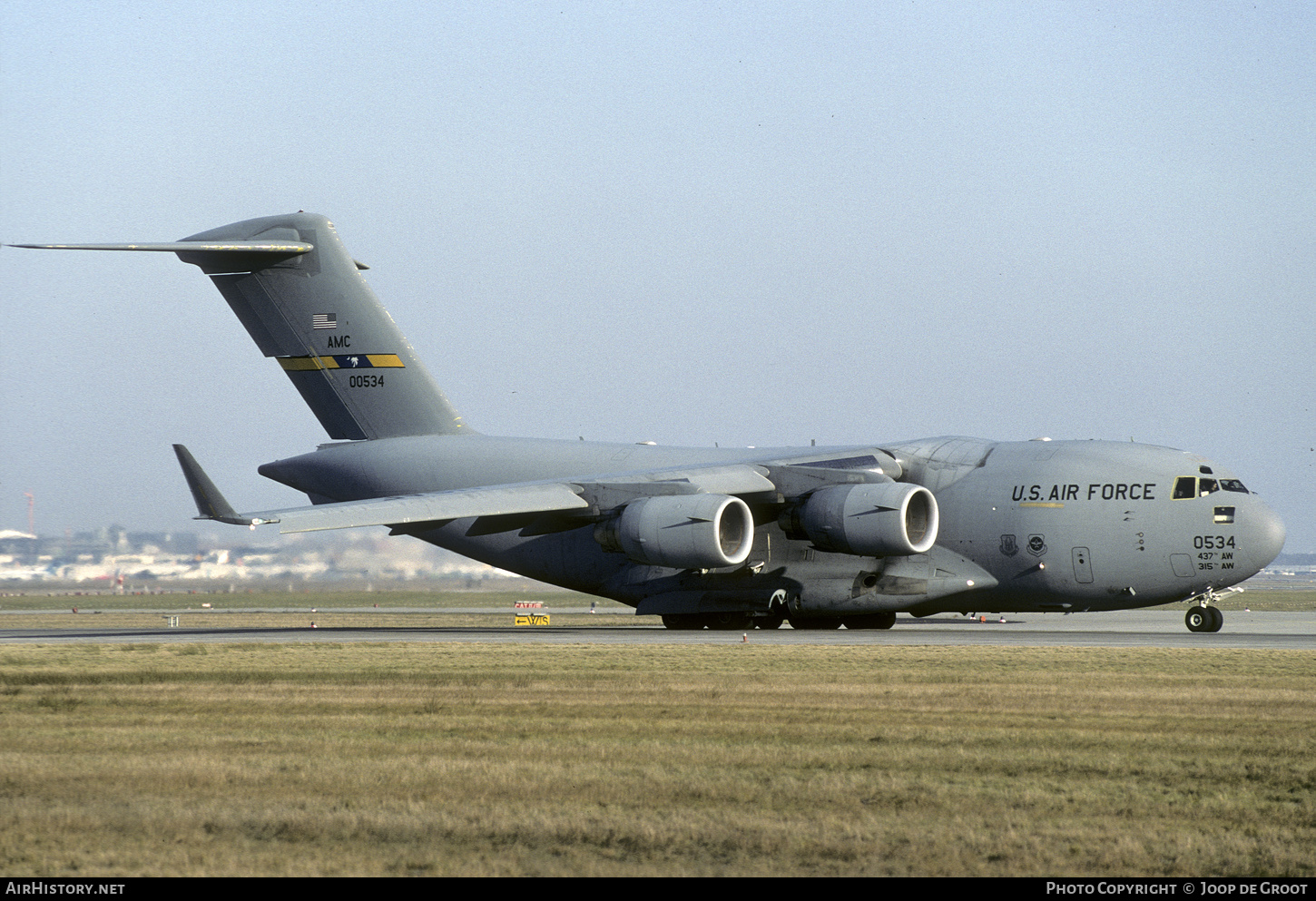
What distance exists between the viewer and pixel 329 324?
29.6m

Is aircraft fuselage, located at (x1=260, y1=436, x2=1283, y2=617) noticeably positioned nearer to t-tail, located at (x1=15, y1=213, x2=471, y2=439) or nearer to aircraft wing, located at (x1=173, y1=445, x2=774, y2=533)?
aircraft wing, located at (x1=173, y1=445, x2=774, y2=533)

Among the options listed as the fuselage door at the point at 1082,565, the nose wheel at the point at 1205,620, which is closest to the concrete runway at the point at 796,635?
the nose wheel at the point at 1205,620

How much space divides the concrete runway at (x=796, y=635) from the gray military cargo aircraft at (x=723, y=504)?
0.80 m

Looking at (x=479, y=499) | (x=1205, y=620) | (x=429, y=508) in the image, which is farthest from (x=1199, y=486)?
(x=429, y=508)

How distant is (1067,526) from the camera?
24656 mm

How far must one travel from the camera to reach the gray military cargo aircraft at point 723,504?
79.6 feet

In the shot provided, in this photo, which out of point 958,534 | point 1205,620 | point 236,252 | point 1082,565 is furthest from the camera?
point 236,252

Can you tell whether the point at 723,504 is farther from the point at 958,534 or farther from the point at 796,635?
the point at 958,534

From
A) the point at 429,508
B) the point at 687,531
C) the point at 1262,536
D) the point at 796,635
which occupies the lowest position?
the point at 796,635

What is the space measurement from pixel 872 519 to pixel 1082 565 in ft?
11.9

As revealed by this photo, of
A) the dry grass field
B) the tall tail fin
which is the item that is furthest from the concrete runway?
the dry grass field

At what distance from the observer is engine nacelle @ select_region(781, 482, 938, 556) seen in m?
24.3

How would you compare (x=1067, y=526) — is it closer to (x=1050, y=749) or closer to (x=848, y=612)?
(x=848, y=612)
